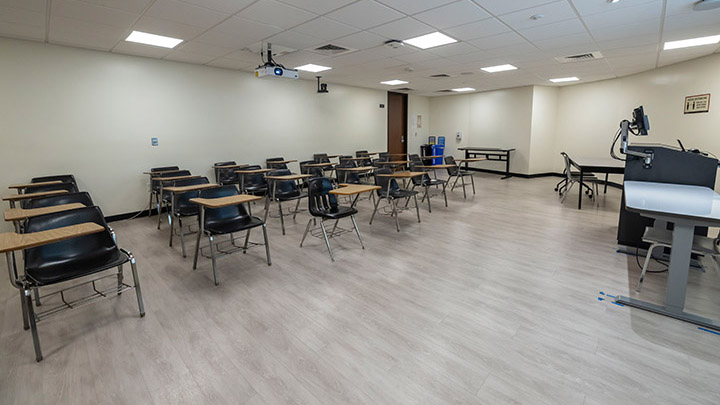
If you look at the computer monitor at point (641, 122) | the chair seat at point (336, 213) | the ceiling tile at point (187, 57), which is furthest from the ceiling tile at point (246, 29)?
the computer monitor at point (641, 122)

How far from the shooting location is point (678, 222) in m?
2.54

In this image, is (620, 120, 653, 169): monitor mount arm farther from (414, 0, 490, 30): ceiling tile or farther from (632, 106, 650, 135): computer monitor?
(414, 0, 490, 30): ceiling tile

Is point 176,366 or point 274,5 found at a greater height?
point 274,5

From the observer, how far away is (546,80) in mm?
9281

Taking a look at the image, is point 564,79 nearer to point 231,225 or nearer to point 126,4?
point 231,225

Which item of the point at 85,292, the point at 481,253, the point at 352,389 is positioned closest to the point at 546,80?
the point at 481,253

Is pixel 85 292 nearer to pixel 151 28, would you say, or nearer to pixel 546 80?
pixel 151 28

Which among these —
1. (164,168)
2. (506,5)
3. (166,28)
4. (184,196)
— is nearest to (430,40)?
(506,5)

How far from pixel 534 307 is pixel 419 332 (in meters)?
1.13

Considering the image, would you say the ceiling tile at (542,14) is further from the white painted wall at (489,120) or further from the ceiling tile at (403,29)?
the white painted wall at (489,120)

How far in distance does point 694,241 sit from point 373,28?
13.9 feet

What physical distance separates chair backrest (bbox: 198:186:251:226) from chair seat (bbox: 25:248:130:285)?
1049 mm

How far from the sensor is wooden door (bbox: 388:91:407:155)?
11.9 metres

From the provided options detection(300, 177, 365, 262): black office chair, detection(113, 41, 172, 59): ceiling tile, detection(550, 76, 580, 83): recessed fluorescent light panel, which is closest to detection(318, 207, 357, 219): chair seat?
detection(300, 177, 365, 262): black office chair
